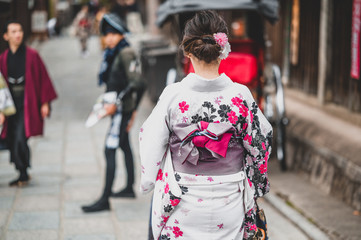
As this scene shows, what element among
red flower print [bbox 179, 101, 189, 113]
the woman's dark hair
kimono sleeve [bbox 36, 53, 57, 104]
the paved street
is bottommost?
the paved street

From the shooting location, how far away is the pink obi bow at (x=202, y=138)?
2.86 m

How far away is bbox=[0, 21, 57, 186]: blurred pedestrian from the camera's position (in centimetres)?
619

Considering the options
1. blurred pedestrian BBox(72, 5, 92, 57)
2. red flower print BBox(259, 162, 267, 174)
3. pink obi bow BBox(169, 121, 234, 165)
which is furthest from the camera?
blurred pedestrian BBox(72, 5, 92, 57)

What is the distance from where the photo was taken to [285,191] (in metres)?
6.72

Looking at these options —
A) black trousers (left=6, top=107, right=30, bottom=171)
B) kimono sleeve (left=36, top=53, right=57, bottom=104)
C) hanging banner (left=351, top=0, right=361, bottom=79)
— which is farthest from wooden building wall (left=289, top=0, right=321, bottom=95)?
black trousers (left=6, top=107, right=30, bottom=171)

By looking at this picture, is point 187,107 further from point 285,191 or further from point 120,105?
point 285,191

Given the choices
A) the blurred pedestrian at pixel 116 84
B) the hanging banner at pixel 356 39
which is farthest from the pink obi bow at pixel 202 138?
the hanging banner at pixel 356 39

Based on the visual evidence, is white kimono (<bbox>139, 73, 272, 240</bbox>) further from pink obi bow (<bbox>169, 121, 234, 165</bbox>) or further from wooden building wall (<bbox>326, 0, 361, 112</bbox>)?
wooden building wall (<bbox>326, 0, 361, 112</bbox>)

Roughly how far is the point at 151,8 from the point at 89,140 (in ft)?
51.8

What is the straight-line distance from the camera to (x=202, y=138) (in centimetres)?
287

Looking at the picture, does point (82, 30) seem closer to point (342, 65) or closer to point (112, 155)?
point (342, 65)

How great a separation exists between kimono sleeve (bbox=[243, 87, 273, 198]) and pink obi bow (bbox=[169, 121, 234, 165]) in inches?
5.7

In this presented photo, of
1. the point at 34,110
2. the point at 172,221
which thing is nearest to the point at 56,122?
the point at 34,110

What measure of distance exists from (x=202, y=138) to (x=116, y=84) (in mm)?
2912
